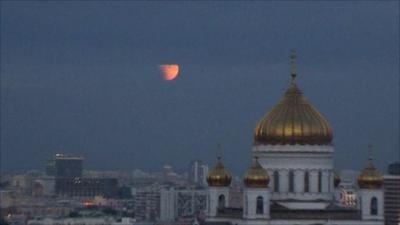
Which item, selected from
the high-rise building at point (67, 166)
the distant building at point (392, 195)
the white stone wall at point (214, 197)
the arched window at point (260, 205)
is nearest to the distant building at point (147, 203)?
the distant building at point (392, 195)

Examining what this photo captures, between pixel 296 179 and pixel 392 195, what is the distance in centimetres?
3336

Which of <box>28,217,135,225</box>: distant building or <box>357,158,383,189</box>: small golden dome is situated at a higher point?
<box>28,217,135,225</box>: distant building

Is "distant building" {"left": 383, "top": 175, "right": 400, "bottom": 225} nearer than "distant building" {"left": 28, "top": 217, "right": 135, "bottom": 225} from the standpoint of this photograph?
Yes

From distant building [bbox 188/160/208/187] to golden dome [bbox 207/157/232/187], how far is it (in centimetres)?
3603

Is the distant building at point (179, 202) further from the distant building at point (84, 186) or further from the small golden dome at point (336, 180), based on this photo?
the small golden dome at point (336, 180)

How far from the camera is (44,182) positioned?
68.1m

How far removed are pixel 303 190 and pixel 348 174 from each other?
25.7 m

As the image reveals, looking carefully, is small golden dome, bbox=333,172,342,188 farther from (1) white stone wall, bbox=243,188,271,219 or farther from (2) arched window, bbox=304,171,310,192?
(1) white stone wall, bbox=243,188,271,219

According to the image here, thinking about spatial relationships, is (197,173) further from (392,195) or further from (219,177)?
(219,177)

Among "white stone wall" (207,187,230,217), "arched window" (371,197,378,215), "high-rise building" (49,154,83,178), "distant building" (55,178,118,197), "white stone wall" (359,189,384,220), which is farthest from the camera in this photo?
"distant building" (55,178,118,197)

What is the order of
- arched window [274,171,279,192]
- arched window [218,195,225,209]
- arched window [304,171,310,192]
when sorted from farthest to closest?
arched window [218,195,225,209], arched window [274,171,279,192], arched window [304,171,310,192]

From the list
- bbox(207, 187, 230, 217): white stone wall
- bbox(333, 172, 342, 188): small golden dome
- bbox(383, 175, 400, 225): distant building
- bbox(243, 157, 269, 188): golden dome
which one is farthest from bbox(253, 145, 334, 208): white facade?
bbox(383, 175, 400, 225): distant building

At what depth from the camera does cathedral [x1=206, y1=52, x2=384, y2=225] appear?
138ft

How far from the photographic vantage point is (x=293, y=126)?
43.2m
